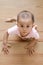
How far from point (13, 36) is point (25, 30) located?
8.8 inches

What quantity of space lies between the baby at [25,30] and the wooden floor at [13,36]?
4 centimetres

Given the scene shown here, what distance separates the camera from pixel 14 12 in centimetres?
159

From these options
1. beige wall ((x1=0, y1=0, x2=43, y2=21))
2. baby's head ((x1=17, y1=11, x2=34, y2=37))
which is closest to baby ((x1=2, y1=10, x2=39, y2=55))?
baby's head ((x1=17, y1=11, x2=34, y2=37))

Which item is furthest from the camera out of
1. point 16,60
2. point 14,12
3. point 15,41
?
point 14,12

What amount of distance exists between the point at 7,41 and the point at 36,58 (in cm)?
24

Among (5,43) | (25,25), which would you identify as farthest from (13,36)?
(25,25)

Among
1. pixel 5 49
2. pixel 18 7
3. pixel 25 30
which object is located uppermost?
pixel 18 7

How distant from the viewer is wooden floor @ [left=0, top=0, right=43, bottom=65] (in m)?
1.31

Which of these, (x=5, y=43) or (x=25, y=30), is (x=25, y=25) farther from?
(x=5, y=43)

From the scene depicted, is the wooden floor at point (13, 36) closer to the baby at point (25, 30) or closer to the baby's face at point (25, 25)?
the baby at point (25, 30)

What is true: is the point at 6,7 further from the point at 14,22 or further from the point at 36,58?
the point at 36,58

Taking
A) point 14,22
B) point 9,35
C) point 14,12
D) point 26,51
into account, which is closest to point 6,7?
point 14,12

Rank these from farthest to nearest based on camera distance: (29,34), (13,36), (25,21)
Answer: (13,36) < (29,34) < (25,21)

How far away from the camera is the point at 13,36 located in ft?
4.74
